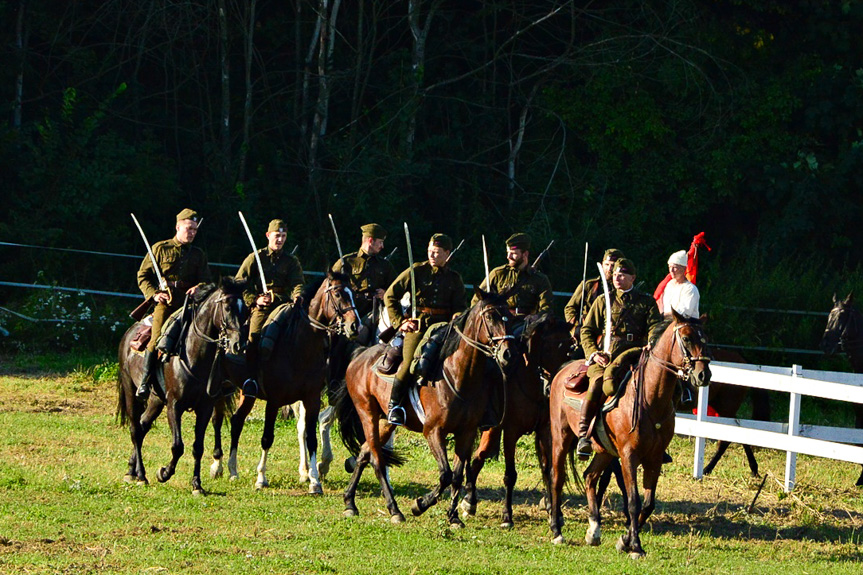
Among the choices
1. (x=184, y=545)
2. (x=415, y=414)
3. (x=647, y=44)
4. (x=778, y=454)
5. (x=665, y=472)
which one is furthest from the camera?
(x=647, y=44)

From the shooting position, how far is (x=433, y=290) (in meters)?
12.2

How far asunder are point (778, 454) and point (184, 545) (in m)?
9.07

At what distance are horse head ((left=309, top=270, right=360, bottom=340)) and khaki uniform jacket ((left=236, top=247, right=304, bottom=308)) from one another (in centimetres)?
96

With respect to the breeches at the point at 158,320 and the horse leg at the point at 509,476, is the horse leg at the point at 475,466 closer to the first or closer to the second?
the horse leg at the point at 509,476

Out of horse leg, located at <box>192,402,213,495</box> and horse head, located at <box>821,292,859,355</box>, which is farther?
horse head, located at <box>821,292,859,355</box>

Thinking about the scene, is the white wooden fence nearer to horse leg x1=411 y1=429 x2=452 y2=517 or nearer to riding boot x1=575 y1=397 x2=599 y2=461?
riding boot x1=575 y1=397 x2=599 y2=461

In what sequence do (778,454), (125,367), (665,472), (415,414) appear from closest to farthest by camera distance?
(415,414) < (125,367) < (665,472) < (778,454)

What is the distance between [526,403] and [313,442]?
95.6 inches

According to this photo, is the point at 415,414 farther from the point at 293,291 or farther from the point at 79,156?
the point at 79,156

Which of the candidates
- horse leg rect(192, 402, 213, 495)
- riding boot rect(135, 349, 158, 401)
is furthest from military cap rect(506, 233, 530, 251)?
riding boot rect(135, 349, 158, 401)

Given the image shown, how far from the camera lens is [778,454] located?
1605 centimetres

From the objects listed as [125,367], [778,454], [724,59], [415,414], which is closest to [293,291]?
[125,367]

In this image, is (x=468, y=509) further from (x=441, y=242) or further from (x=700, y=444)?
(x=700, y=444)

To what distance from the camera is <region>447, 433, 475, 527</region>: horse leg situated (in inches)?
426
